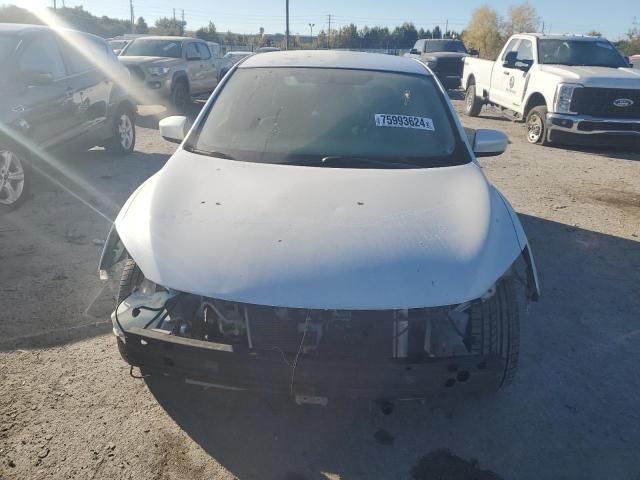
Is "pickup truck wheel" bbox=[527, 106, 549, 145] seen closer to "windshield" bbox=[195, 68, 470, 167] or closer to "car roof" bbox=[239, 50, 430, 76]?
"car roof" bbox=[239, 50, 430, 76]

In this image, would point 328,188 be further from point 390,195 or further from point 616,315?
point 616,315

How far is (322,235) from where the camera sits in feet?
7.67

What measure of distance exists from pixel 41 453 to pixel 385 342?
5.38 feet

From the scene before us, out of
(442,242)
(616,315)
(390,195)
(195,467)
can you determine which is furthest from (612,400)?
(195,467)

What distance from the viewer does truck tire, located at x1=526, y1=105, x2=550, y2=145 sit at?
9.64 metres

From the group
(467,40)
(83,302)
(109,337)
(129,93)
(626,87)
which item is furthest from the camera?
(467,40)

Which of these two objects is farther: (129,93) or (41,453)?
(129,93)

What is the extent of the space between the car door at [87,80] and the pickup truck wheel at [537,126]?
7.44 metres

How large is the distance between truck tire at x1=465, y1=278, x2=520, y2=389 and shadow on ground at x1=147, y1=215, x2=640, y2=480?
0.95ft

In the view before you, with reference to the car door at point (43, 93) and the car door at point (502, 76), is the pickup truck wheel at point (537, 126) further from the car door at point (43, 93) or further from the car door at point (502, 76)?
the car door at point (43, 93)

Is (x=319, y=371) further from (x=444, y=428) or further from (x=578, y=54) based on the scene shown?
(x=578, y=54)

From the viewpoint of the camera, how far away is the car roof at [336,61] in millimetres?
3857

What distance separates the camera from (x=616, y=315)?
12.3 feet

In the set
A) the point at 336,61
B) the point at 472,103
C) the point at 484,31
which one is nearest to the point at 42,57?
the point at 336,61
